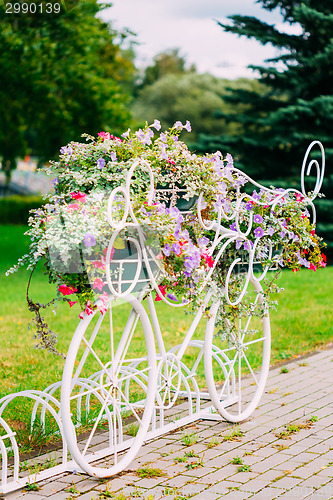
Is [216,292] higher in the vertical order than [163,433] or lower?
higher

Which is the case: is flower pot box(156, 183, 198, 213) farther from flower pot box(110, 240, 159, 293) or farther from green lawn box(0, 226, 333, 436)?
green lawn box(0, 226, 333, 436)

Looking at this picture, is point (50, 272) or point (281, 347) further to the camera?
point (281, 347)

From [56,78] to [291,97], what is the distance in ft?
18.7

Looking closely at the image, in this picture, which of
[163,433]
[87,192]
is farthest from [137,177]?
[163,433]

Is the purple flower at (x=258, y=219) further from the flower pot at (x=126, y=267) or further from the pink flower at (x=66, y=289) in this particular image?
the pink flower at (x=66, y=289)

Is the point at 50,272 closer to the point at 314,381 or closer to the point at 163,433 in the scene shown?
the point at 163,433

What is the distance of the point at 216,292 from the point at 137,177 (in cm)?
87

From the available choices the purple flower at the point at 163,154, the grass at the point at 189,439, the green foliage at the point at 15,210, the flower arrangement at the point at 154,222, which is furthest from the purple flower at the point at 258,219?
the green foliage at the point at 15,210

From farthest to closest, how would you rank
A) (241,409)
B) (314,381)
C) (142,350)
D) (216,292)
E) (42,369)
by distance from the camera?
(142,350) → (42,369) → (314,381) → (241,409) → (216,292)

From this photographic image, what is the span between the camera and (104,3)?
50.7ft

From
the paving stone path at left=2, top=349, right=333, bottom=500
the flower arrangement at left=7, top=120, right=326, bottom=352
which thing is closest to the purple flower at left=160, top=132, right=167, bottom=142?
the flower arrangement at left=7, top=120, right=326, bottom=352

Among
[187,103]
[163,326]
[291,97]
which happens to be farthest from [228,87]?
[187,103]

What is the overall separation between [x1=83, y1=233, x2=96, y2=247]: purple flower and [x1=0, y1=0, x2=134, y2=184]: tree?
39.2 feet

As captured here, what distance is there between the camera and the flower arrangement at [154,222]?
9.86 feet
